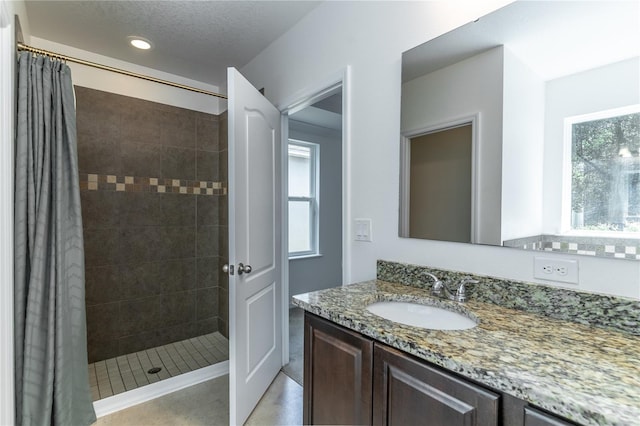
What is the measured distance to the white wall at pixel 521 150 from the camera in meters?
1.08

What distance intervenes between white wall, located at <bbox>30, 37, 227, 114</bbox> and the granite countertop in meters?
2.54

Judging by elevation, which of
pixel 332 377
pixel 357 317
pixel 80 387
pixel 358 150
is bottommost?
pixel 80 387

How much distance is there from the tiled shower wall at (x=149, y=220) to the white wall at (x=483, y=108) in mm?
2220

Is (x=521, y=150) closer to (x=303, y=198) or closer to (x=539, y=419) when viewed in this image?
(x=539, y=419)

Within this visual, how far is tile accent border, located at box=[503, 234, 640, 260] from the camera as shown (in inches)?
35.7

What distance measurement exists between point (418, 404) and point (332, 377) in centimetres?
35

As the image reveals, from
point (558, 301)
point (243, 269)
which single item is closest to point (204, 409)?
point (243, 269)

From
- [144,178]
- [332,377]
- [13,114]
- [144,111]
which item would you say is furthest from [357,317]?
[144,111]

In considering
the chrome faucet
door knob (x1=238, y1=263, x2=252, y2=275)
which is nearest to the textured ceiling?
door knob (x1=238, y1=263, x2=252, y2=275)

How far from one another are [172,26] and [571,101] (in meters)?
2.29

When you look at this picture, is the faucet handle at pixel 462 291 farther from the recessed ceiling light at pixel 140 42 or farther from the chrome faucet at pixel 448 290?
the recessed ceiling light at pixel 140 42

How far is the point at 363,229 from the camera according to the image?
170 cm

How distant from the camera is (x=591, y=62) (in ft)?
3.20

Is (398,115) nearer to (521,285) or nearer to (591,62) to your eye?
(591,62)
